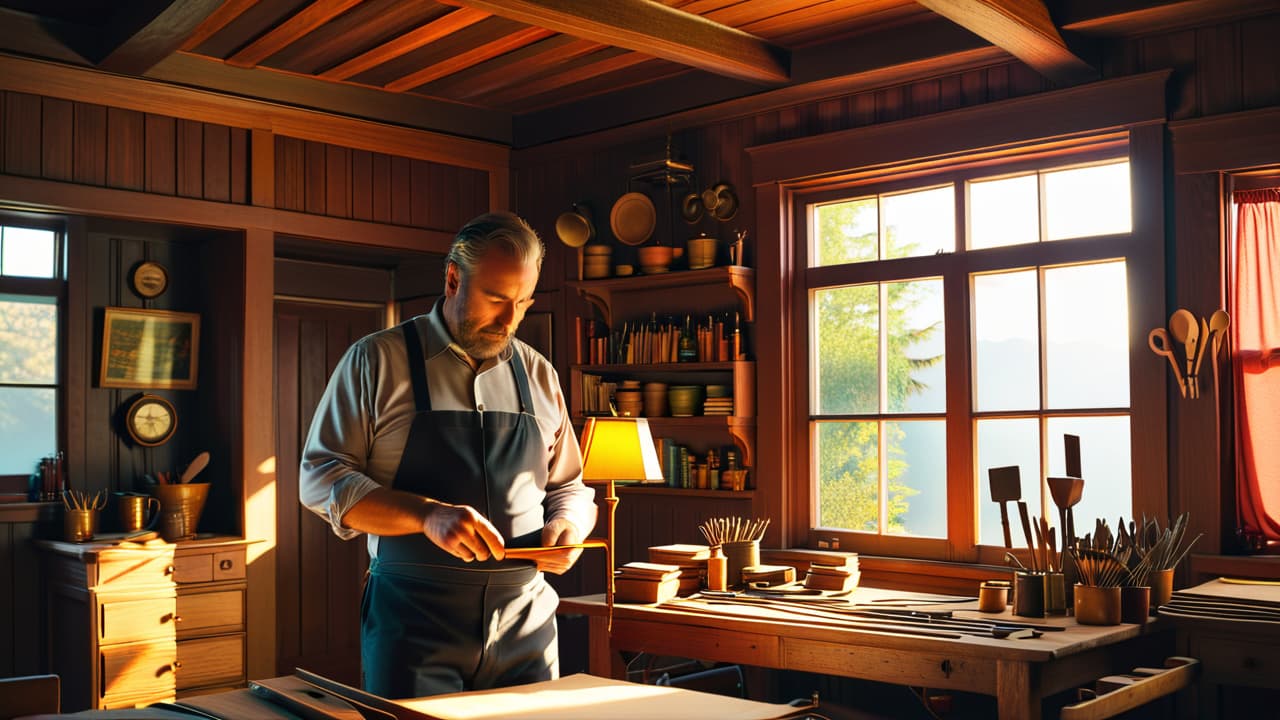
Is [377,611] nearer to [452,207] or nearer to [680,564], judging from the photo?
[680,564]

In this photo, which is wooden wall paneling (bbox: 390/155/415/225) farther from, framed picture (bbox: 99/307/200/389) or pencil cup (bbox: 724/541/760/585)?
pencil cup (bbox: 724/541/760/585)

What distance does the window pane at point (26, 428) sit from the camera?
585cm

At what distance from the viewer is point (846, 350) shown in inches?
228

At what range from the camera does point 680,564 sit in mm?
4785

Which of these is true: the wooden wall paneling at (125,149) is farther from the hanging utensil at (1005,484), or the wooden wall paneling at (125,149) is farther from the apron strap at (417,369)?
the hanging utensil at (1005,484)

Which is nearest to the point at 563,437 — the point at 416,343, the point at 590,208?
the point at 416,343

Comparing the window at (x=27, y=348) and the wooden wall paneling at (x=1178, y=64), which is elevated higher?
the wooden wall paneling at (x=1178, y=64)

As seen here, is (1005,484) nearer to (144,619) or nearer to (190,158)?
(144,619)

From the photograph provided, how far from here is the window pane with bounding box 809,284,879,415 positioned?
5.70 m

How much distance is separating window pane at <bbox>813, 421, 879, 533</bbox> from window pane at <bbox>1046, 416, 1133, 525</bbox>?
2.91ft

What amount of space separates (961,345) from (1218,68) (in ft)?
5.03

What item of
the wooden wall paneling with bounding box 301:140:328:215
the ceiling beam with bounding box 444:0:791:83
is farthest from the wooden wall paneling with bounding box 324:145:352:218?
the ceiling beam with bounding box 444:0:791:83

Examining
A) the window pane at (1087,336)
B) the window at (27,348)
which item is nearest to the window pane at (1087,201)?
the window pane at (1087,336)

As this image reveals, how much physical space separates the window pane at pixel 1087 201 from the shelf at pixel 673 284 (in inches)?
57.9
